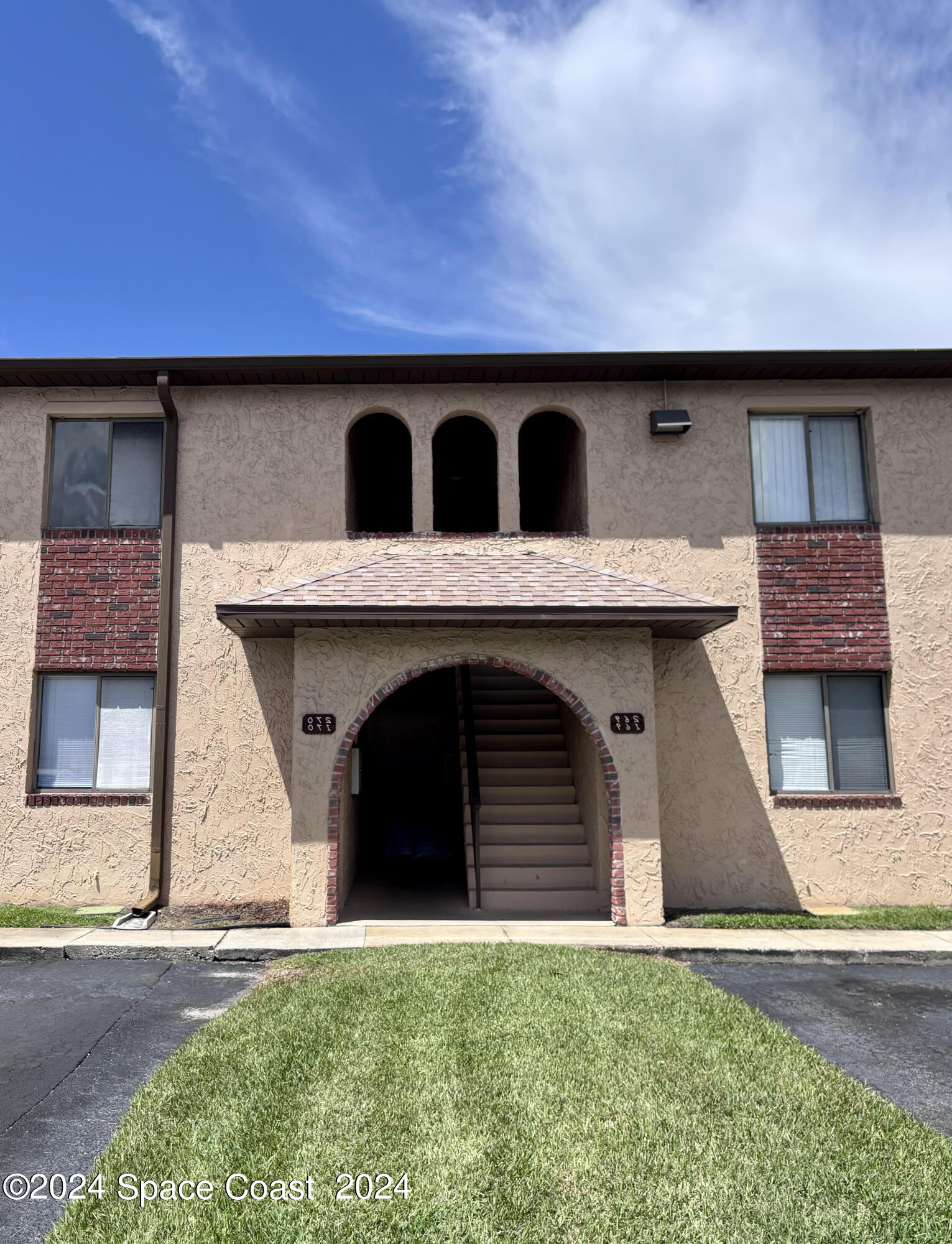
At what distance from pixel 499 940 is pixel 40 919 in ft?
16.1

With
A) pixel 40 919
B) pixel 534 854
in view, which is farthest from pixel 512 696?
pixel 40 919


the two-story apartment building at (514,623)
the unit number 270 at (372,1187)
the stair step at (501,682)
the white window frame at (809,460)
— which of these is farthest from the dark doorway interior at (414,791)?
the unit number 270 at (372,1187)

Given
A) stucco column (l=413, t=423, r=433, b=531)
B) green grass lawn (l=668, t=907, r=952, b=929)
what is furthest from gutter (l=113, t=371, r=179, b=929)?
green grass lawn (l=668, t=907, r=952, b=929)

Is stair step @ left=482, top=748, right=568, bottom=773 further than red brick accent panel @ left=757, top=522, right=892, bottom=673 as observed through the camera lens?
Yes

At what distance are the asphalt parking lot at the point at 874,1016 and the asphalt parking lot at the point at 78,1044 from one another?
4.26 m

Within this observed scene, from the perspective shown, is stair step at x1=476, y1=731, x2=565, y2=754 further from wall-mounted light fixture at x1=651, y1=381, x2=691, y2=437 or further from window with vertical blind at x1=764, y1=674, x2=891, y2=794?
wall-mounted light fixture at x1=651, y1=381, x2=691, y2=437

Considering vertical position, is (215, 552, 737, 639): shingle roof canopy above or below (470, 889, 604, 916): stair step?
above

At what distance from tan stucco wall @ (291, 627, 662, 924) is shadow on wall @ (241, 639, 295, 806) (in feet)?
3.15

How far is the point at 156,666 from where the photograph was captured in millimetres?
10156

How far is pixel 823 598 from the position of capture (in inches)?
412

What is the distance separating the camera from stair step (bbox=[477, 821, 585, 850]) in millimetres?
10672

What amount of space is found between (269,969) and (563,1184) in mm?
4229

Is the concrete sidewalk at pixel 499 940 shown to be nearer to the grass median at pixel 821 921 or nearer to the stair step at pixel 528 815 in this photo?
the grass median at pixel 821 921

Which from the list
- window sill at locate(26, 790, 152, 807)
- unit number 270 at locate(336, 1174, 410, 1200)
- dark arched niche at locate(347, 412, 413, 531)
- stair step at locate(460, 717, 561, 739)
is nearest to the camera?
unit number 270 at locate(336, 1174, 410, 1200)
